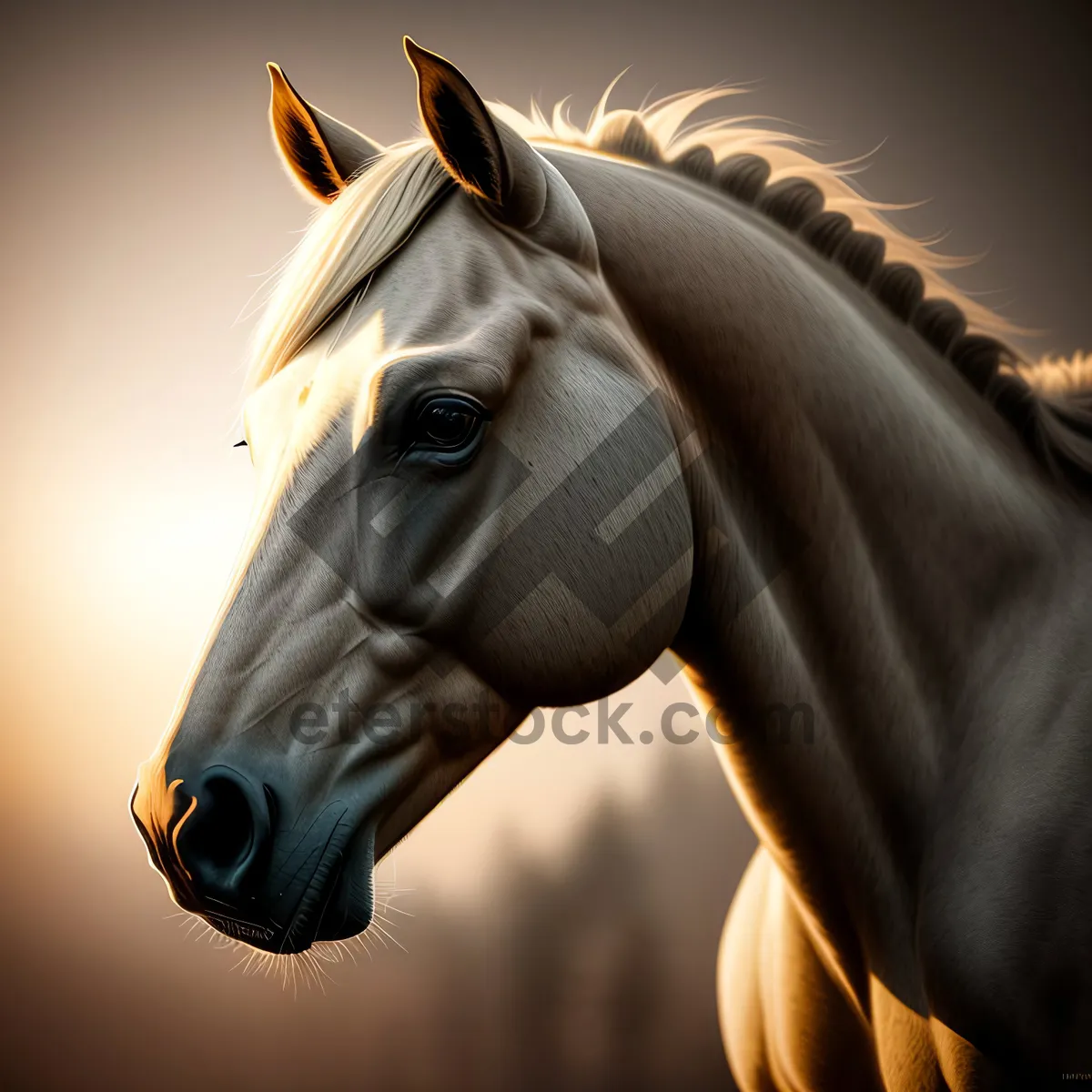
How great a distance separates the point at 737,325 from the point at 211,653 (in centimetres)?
45

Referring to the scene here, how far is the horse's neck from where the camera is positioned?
A: 2.07 feet

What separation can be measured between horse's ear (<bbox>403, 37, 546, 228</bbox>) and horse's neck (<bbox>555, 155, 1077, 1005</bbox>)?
0.23 ft

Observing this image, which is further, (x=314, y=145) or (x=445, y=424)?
(x=314, y=145)

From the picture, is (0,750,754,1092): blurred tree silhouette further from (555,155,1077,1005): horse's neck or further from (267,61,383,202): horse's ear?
(267,61,383,202): horse's ear

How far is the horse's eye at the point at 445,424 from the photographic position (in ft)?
1.76

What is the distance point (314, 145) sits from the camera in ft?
2.31

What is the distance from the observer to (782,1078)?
0.81 meters

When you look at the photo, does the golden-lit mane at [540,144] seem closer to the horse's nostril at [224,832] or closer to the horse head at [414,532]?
the horse head at [414,532]

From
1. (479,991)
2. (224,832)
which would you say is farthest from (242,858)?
(479,991)

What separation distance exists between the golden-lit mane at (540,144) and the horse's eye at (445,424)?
4.5 inches

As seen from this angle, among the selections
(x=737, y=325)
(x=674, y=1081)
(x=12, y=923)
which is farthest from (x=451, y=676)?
(x=12, y=923)

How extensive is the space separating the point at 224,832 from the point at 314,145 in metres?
0.57

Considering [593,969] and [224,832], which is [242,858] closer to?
[224,832]

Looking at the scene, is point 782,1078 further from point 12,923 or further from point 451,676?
point 12,923
